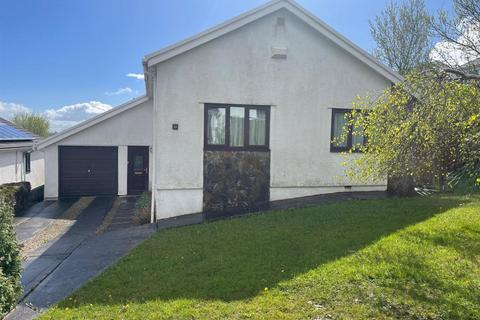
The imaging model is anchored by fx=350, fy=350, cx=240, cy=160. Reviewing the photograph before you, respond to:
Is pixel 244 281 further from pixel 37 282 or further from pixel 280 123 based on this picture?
pixel 280 123

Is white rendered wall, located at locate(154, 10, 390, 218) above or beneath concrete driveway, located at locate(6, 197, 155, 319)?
above

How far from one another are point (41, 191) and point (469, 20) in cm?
2183

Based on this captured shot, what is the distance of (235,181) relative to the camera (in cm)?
1205

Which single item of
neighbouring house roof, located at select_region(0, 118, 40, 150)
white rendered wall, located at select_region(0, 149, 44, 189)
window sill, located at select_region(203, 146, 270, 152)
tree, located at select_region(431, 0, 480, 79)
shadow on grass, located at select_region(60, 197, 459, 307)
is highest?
tree, located at select_region(431, 0, 480, 79)

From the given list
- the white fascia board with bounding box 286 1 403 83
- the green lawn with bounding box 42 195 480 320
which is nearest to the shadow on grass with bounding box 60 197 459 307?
the green lawn with bounding box 42 195 480 320

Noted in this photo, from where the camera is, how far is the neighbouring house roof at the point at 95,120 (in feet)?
56.5

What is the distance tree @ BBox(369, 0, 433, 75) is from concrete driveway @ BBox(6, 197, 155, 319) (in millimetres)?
19933

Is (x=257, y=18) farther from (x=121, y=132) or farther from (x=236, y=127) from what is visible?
(x=121, y=132)

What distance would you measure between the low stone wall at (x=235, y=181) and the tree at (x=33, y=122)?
105 feet

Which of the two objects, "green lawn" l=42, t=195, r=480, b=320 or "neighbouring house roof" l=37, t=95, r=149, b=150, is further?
"neighbouring house roof" l=37, t=95, r=149, b=150

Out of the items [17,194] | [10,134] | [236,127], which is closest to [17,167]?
[10,134]

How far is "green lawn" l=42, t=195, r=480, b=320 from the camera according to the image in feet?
15.9

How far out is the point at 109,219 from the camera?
41.7ft

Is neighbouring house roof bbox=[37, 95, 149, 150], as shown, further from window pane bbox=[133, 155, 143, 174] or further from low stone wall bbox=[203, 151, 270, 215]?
low stone wall bbox=[203, 151, 270, 215]
